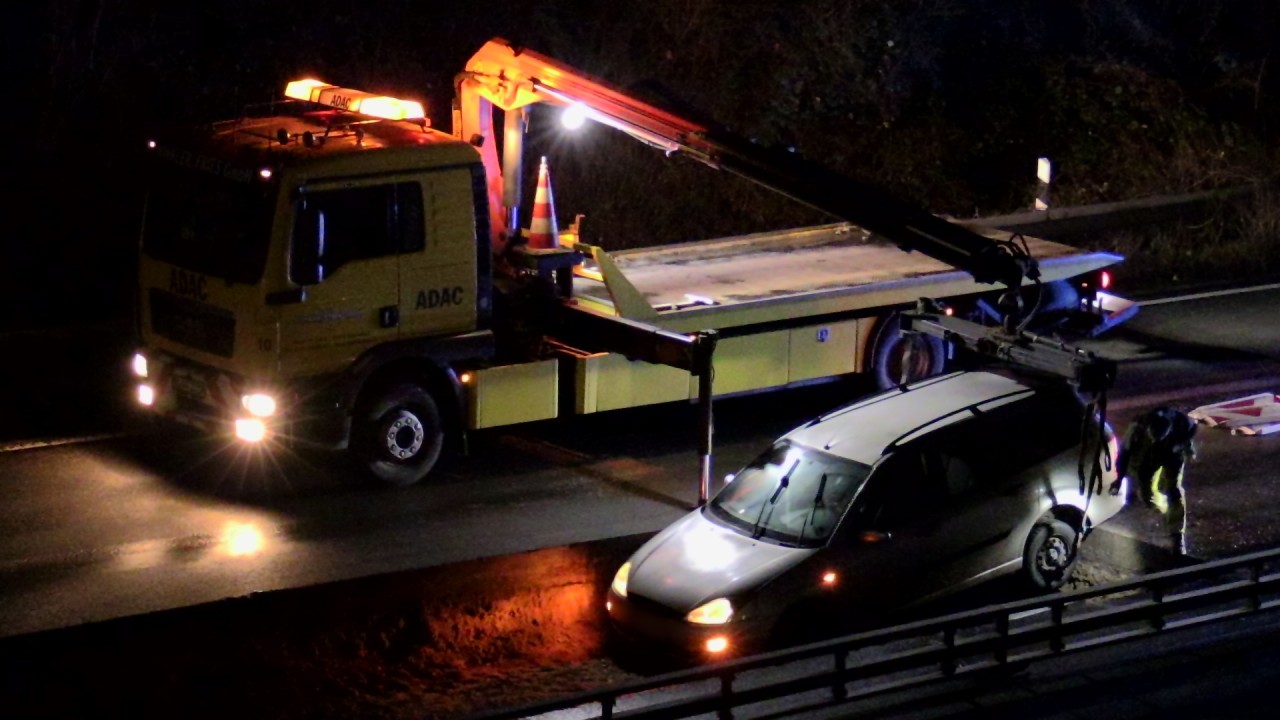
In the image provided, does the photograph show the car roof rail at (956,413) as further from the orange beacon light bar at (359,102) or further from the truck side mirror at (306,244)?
the orange beacon light bar at (359,102)

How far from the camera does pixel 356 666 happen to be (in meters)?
10.3

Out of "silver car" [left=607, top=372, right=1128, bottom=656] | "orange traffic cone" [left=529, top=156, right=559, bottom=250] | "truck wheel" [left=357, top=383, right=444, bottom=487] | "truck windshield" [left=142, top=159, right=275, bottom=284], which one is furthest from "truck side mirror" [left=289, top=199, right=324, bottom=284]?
"silver car" [left=607, top=372, right=1128, bottom=656]

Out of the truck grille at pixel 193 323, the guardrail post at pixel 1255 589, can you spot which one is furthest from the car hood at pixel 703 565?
the truck grille at pixel 193 323

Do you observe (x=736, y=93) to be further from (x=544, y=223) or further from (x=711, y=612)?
(x=711, y=612)

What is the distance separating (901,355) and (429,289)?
463cm

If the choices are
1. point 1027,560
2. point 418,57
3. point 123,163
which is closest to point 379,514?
point 1027,560

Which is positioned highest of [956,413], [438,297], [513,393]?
[438,297]

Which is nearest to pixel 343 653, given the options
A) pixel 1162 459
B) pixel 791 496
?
pixel 791 496

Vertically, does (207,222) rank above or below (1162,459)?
above

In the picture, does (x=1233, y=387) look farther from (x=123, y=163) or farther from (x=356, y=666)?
(x=123, y=163)

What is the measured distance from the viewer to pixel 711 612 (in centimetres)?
1005

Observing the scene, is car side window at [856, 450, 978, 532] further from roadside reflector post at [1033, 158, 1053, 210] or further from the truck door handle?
roadside reflector post at [1033, 158, 1053, 210]

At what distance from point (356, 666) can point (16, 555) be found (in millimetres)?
2859

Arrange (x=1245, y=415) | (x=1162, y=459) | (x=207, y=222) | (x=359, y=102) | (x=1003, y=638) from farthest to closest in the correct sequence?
(x=1245, y=415)
(x=359, y=102)
(x=207, y=222)
(x=1162, y=459)
(x=1003, y=638)
